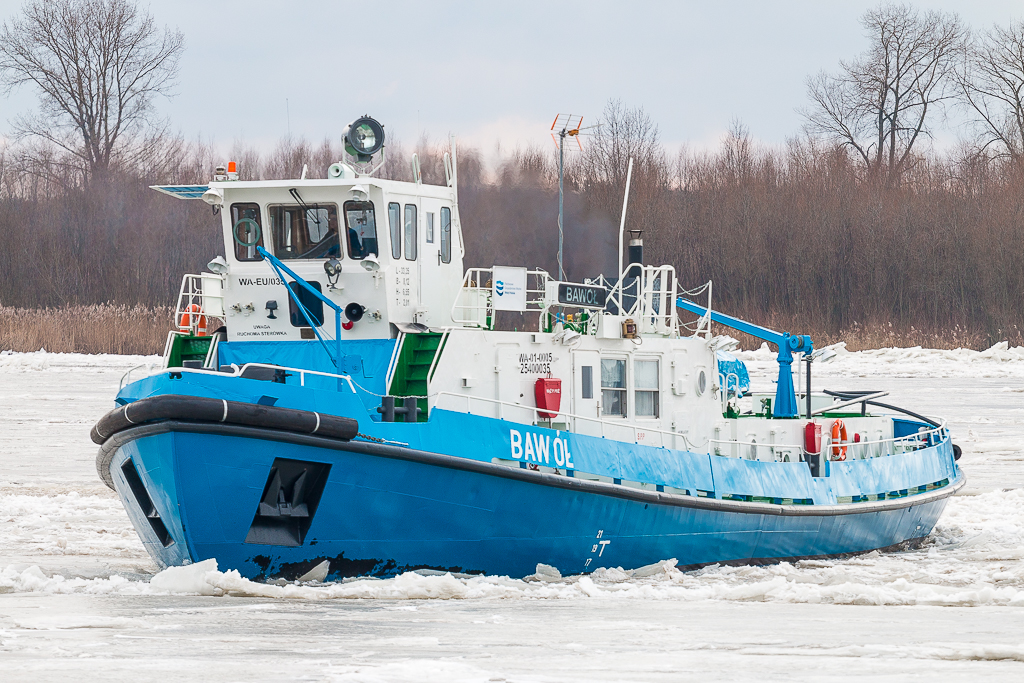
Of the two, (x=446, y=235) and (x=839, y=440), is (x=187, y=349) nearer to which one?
(x=446, y=235)

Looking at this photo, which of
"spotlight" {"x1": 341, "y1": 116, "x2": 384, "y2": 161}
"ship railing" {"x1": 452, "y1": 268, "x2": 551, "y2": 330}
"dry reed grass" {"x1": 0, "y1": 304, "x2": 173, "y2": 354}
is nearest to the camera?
"spotlight" {"x1": 341, "y1": 116, "x2": 384, "y2": 161}

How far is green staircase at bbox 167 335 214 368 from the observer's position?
35.6ft

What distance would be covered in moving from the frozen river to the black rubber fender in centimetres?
115

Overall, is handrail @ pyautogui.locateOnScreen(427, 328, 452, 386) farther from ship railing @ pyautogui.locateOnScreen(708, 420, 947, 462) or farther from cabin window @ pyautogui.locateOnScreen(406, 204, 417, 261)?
ship railing @ pyautogui.locateOnScreen(708, 420, 947, 462)

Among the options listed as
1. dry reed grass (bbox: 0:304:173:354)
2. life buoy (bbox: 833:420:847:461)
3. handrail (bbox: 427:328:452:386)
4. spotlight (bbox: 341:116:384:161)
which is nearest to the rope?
handrail (bbox: 427:328:452:386)

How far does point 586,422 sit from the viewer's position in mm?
10555

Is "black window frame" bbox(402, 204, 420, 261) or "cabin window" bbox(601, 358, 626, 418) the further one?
Answer: "cabin window" bbox(601, 358, 626, 418)

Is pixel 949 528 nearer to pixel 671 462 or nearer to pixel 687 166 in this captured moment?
pixel 671 462

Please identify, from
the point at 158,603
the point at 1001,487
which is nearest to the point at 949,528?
the point at 1001,487

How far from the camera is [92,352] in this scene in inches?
1175

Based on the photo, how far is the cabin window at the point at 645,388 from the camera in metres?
11.0

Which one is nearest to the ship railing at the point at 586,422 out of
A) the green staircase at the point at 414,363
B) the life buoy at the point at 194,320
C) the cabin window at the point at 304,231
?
the green staircase at the point at 414,363

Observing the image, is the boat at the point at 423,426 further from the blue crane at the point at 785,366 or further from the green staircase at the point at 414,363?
the blue crane at the point at 785,366

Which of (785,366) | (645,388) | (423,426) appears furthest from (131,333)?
(423,426)
